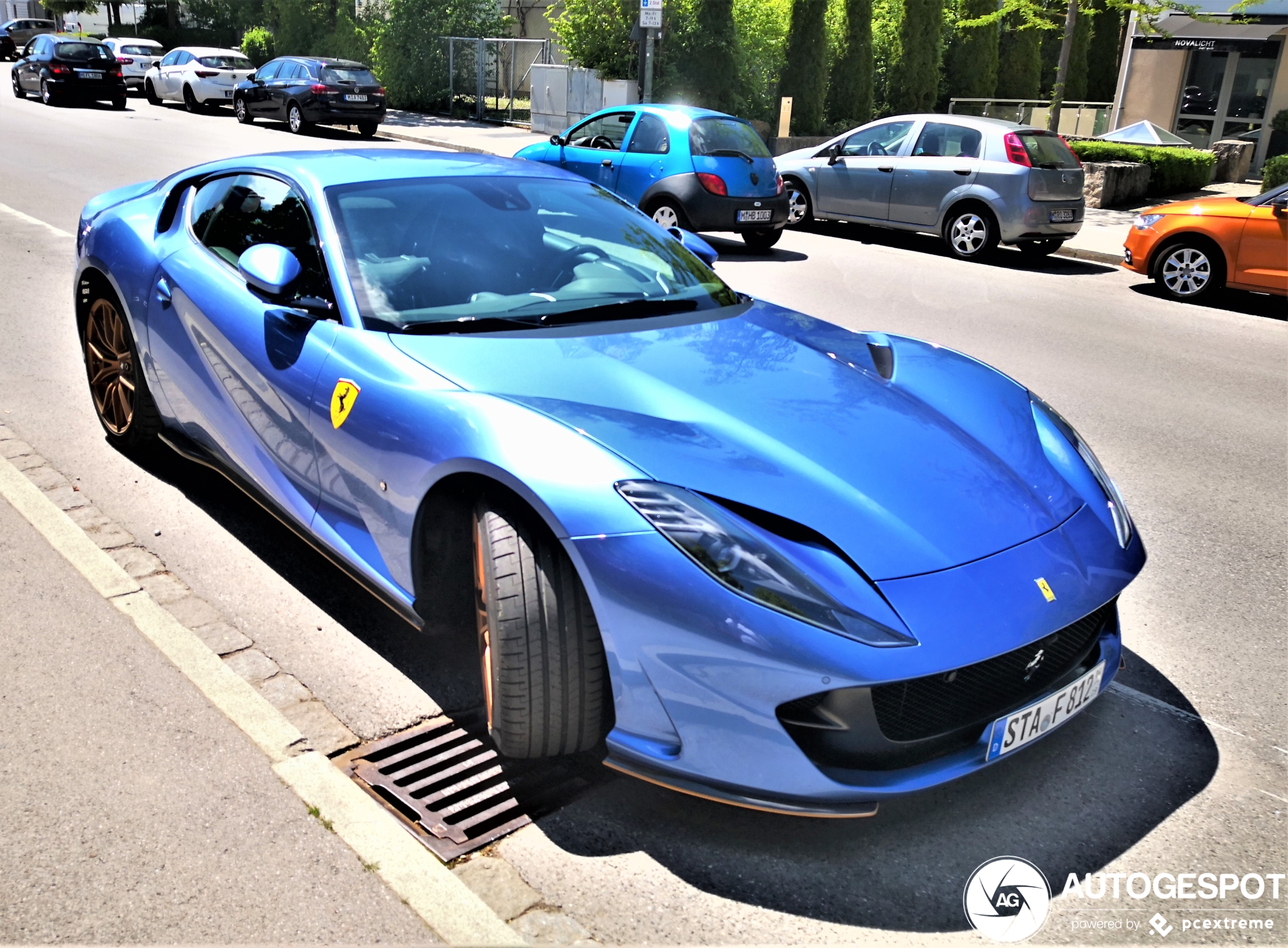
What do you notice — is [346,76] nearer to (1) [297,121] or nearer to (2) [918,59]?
(1) [297,121]

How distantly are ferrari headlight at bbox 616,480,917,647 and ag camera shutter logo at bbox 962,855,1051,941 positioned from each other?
655 millimetres

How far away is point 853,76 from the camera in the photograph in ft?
Result: 89.1

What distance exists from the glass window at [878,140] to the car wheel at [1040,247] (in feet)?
6.53

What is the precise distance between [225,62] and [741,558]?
31.7 meters

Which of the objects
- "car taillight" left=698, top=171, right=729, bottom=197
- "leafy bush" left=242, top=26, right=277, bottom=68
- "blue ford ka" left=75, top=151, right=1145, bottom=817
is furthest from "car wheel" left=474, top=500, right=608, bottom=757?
"leafy bush" left=242, top=26, right=277, bottom=68

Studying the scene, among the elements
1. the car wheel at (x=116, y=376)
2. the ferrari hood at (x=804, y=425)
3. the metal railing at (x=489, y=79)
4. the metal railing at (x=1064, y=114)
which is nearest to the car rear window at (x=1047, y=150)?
the ferrari hood at (x=804, y=425)

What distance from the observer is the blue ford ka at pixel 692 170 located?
1272 cm

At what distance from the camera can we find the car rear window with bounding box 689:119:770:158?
42.3ft

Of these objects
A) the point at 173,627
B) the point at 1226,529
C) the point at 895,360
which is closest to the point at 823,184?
the point at 1226,529

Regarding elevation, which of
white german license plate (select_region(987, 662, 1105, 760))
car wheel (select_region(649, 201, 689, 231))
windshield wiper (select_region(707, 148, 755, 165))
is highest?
windshield wiper (select_region(707, 148, 755, 165))

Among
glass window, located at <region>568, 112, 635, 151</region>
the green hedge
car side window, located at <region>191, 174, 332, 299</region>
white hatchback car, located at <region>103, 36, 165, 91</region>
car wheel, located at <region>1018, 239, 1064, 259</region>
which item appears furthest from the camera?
white hatchback car, located at <region>103, 36, 165, 91</region>

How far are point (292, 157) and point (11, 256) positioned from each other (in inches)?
273

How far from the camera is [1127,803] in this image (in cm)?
307

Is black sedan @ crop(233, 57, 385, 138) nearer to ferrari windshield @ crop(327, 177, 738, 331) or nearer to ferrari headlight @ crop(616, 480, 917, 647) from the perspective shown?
ferrari windshield @ crop(327, 177, 738, 331)
